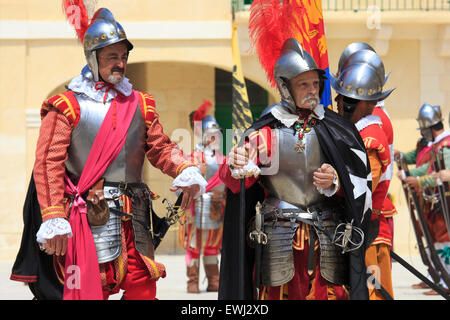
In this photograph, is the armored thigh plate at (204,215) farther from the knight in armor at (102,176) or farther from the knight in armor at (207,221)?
the knight in armor at (102,176)

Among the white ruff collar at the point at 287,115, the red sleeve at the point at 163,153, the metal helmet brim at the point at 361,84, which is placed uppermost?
the metal helmet brim at the point at 361,84

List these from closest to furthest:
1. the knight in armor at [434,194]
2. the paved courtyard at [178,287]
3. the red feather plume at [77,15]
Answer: the red feather plume at [77,15], the paved courtyard at [178,287], the knight in armor at [434,194]

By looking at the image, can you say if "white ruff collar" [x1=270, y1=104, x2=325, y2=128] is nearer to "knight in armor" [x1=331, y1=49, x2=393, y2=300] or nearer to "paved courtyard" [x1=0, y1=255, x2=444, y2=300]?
"knight in armor" [x1=331, y1=49, x2=393, y2=300]

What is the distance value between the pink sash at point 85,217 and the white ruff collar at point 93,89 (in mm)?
82

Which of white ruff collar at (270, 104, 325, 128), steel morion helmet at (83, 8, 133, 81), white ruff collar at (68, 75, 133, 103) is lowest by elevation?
white ruff collar at (270, 104, 325, 128)

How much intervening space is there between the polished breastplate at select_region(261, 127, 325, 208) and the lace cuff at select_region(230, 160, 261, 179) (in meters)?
0.21

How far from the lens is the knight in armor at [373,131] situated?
5379 millimetres

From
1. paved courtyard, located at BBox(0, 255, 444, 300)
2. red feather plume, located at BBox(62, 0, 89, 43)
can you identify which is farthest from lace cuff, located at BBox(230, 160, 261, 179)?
paved courtyard, located at BBox(0, 255, 444, 300)

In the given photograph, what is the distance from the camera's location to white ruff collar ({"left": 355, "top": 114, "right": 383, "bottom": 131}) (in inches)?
218

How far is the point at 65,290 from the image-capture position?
489cm

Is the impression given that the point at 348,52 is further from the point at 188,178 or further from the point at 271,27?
the point at 188,178

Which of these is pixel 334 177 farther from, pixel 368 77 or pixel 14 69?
pixel 14 69

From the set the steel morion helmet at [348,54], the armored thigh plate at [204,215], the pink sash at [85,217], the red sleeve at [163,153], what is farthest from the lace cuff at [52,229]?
the armored thigh plate at [204,215]

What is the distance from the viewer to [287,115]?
16.0 feet
